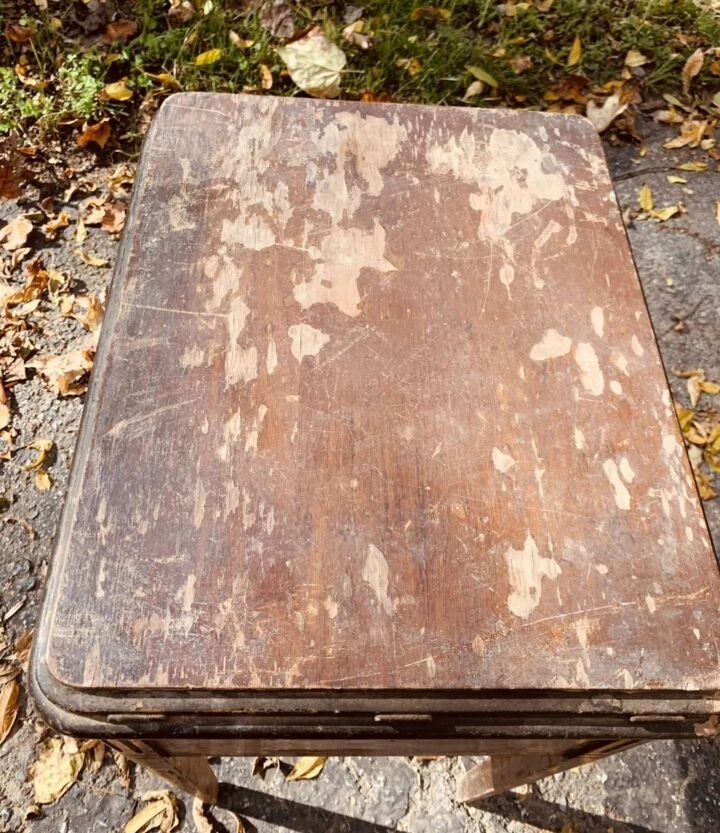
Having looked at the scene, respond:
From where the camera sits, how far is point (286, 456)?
3.08 feet

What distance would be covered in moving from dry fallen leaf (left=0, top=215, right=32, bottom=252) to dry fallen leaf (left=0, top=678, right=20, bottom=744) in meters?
1.41

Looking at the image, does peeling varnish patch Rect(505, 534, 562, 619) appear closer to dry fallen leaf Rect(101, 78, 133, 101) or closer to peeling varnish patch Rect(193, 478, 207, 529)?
peeling varnish patch Rect(193, 478, 207, 529)

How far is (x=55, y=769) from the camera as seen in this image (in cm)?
156

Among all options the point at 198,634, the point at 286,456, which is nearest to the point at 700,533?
the point at 286,456

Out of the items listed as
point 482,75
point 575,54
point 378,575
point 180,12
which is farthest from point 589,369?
point 180,12

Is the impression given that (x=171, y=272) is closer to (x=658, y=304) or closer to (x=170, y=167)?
(x=170, y=167)

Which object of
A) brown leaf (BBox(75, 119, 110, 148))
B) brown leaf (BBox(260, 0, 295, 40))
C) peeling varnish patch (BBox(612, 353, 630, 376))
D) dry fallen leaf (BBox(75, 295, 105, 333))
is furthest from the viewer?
brown leaf (BBox(260, 0, 295, 40))

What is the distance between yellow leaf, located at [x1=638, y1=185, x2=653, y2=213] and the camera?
8.23 feet

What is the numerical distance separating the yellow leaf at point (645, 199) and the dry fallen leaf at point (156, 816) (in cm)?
242

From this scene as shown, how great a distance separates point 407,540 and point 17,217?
6.80ft

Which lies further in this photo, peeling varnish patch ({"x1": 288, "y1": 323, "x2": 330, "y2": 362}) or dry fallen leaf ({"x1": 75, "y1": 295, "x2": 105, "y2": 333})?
dry fallen leaf ({"x1": 75, "y1": 295, "x2": 105, "y2": 333})

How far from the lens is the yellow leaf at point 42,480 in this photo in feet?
6.21

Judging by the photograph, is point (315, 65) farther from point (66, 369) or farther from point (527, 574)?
point (527, 574)

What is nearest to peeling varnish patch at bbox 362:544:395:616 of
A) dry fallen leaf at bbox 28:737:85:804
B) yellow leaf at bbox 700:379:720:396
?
dry fallen leaf at bbox 28:737:85:804
